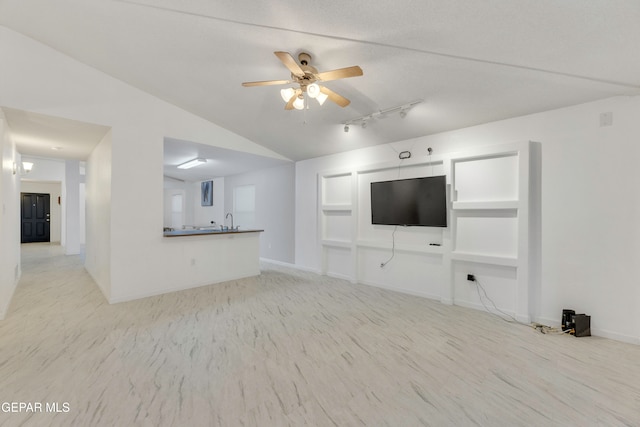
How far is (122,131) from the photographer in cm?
390

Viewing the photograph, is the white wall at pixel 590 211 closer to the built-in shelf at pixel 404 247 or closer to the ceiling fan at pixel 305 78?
the built-in shelf at pixel 404 247

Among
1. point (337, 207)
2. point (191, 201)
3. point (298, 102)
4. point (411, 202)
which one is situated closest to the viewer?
point (298, 102)

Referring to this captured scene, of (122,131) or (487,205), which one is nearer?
(487,205)

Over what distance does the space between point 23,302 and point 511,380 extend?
5852 mm

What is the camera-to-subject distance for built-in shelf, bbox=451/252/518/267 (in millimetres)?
3461

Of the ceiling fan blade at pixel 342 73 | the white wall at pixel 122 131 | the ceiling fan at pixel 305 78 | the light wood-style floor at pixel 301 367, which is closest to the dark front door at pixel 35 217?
the white wall at pixel 122 131

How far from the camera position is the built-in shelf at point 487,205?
11.3 ft

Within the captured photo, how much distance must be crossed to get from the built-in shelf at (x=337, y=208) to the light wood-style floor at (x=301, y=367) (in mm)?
2016

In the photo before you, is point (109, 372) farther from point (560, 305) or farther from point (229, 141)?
point (560, 305)

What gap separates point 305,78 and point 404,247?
3.06 metres

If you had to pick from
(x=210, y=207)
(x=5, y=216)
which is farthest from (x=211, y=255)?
(x=210, y=207)

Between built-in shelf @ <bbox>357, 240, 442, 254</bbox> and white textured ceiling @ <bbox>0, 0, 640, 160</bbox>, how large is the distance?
179 centimetres

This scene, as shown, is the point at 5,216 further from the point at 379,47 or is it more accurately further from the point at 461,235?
the point at 461,235

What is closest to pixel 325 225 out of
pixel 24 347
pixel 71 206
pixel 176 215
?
pixel 24 347
